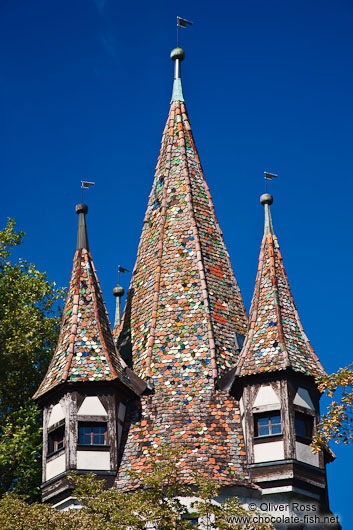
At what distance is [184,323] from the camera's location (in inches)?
1305

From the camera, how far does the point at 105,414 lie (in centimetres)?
3114

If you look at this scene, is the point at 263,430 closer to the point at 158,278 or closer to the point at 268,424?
the point at 268,424

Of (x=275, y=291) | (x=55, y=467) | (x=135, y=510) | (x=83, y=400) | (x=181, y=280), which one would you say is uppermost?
(x=181, y=280)

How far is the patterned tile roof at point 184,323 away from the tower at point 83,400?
1.61 feet

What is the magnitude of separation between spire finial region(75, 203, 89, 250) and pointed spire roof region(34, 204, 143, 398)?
0.81 ft

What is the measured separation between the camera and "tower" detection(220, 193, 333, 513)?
2983cm

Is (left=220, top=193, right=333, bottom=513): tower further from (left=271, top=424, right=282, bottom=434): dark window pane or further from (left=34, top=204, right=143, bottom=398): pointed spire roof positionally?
(left=34, top=204, right=143, bottom=398): pointed spire roof

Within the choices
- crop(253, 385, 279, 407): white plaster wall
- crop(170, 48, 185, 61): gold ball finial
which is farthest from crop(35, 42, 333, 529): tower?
crop(170, 48, 185, 61): gold ball finial

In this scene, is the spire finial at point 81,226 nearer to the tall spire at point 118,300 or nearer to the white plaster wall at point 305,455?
the tall spire at point 118,300

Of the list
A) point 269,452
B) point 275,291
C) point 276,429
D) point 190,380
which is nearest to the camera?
point 269,452

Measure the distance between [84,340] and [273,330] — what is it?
13.0ft

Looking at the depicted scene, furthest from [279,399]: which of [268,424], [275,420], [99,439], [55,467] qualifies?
[55,467]

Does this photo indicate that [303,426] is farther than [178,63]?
No

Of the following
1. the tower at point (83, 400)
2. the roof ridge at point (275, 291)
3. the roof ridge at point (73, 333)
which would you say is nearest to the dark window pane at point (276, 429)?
the roof ridge at point (275, 291)
